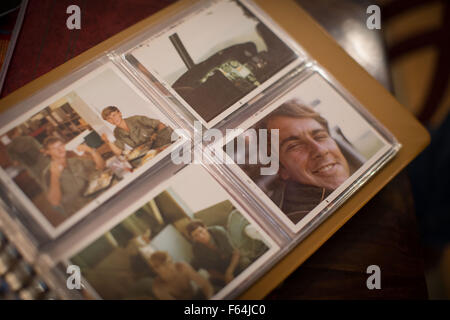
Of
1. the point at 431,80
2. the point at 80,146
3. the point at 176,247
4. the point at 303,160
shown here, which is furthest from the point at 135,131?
the point at 431,80

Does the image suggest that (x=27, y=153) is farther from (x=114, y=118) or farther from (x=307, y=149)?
(x=307, y=149)

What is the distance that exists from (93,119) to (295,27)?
50cm

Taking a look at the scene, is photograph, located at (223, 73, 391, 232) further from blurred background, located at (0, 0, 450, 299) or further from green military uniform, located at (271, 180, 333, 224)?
blurred background, located at (0, 0, 450, 299)

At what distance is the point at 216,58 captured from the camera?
0.70 metres

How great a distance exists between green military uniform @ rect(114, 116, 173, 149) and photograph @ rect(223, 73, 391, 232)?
12 centimetres

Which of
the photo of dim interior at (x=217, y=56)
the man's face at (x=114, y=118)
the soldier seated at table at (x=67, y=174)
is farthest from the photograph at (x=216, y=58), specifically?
the soldier seated at table at (x=67, y=174)

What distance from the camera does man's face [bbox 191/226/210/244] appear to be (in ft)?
1.88

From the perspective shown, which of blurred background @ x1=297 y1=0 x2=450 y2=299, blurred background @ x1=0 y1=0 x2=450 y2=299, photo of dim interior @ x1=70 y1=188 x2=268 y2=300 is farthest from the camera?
blurred background @ x1=297 y1=0 x2=450 y2=299

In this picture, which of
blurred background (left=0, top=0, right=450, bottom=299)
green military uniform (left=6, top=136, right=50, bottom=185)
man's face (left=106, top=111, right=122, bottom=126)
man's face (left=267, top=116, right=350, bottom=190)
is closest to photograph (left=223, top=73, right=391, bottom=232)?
man's face (left=267, top=116, right=350, bottom=190)

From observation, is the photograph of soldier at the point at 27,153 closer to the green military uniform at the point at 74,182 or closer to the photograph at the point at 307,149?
the green military uniform at the point at 74,182

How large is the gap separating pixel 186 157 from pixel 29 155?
286mm
